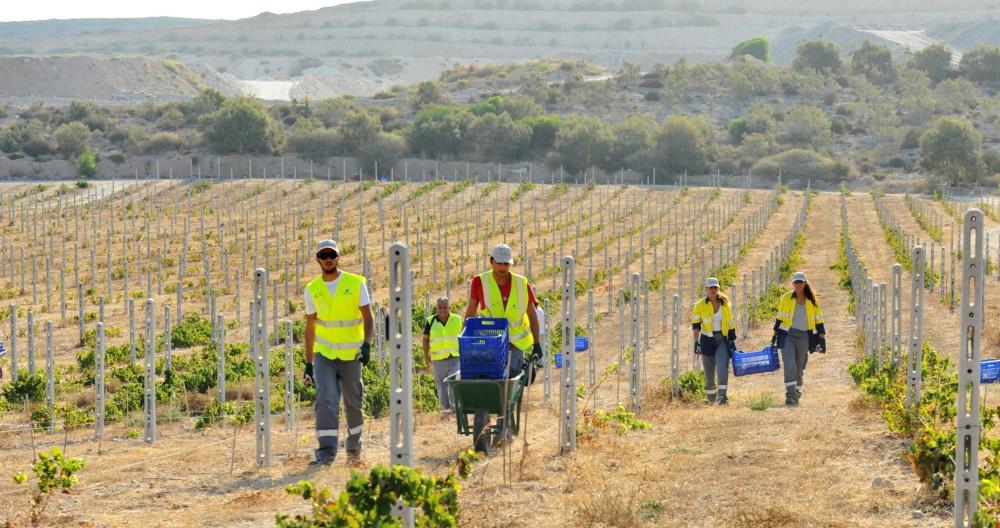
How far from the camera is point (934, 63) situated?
3775 inches

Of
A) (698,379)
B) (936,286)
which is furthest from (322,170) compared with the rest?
(698,379)

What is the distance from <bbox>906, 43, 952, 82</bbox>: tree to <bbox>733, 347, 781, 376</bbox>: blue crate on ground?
88309 millimetres

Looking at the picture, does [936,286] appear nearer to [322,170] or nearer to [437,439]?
[437,439]

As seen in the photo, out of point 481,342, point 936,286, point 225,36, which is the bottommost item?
point 936,286

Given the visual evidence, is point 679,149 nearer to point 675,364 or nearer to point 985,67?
point 985,67

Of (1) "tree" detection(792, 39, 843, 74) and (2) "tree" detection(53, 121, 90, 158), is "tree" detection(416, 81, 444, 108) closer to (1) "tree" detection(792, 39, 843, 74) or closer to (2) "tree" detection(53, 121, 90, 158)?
(2) "tree" detection(53, 121, 90, 158)

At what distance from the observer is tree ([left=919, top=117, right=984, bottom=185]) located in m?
58.5

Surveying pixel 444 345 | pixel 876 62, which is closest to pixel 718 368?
pixel 444 345

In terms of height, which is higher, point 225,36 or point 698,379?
point 225,36

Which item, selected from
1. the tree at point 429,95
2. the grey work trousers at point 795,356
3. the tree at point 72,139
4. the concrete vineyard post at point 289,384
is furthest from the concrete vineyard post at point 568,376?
the tree at point 429,95

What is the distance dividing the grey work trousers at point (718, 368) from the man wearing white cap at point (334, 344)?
15.2 feet

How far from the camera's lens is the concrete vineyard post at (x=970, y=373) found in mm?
5816

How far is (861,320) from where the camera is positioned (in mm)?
18281

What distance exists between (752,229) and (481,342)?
1311 inches
